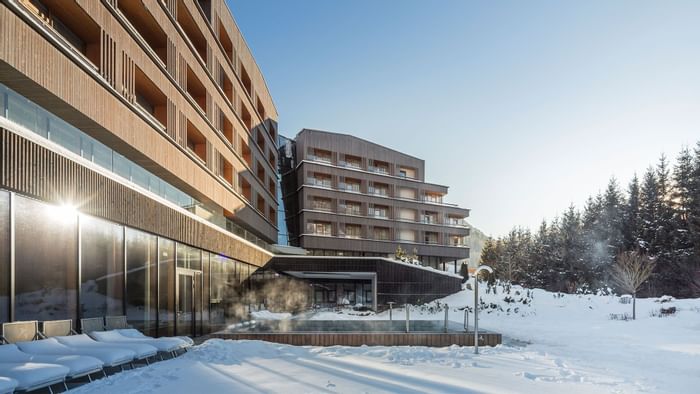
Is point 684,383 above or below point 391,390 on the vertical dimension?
below

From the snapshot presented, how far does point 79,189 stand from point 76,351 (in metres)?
3.41

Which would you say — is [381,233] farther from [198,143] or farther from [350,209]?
[198,143]

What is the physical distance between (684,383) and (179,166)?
609 inches

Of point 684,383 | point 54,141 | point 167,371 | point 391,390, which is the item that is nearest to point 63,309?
point 167,371

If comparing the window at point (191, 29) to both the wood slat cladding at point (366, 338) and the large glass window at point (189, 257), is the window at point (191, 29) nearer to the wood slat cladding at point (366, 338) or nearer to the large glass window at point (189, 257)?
the large glass window at point (189, 257)

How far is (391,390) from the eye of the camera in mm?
7586

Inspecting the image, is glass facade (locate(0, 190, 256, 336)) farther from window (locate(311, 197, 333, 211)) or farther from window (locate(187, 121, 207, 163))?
window (locate(311, 197, 333, 211))

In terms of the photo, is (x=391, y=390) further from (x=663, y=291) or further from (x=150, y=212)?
(x=663, y=291)

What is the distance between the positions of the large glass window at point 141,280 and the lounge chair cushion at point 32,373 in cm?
553

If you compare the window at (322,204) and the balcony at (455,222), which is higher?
the window at (322,204)

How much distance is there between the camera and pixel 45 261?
8.77m

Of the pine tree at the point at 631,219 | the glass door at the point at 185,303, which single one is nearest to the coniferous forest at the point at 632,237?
the pine tree at the point at 631,219

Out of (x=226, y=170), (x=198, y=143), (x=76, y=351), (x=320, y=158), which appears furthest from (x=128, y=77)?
(x=320, y=158)

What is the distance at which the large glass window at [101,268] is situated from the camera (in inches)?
393
